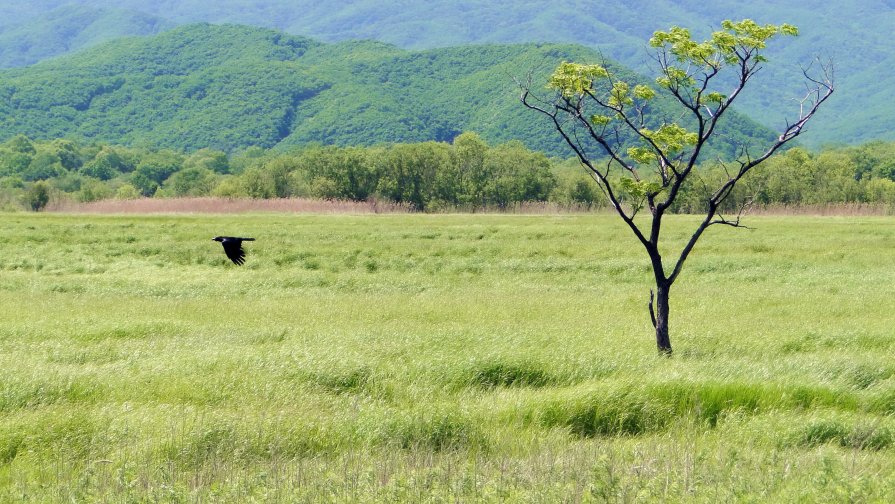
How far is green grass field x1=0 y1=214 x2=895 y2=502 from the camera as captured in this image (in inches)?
330

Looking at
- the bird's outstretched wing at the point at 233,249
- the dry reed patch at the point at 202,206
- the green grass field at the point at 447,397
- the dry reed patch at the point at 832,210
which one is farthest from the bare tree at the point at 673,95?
the dry reed patch at the point at 832,210

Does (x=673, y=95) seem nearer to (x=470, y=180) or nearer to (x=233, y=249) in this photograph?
(x=233, y=249)

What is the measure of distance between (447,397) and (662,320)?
161 inches

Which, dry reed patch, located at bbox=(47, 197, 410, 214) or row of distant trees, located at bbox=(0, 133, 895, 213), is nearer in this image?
dry reed patch, located at bbox=(47, 197, 410, 214)

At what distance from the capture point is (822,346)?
15758 mm

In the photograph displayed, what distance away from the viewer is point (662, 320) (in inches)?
561

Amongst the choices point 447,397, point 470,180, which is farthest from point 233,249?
point 470,180

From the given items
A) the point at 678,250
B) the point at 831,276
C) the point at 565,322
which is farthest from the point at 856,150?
the point at 565,322

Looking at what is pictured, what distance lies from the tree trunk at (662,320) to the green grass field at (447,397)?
58cm

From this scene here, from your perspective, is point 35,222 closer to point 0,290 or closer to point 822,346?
point 0,290

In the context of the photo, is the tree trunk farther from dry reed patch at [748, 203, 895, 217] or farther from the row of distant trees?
dry reed patch at [748, 203, 895, 217]

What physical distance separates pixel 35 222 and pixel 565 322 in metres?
43.2

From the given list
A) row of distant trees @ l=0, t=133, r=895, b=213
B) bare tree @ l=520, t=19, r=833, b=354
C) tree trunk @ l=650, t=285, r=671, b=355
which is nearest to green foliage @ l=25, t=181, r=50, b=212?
row of distant trees @ l=0, t=133, r=895, b=213

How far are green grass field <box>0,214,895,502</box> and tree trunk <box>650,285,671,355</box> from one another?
1.91 ft
